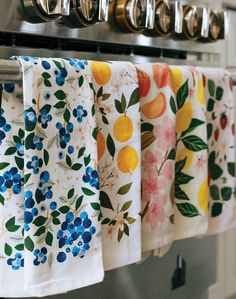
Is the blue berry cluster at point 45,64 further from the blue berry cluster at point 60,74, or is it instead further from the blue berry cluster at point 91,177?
the blue berry cluster at point 91,177

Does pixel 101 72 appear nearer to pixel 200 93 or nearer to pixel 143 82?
pixel 143 82

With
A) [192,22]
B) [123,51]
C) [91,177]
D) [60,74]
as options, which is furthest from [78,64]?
[192,22]

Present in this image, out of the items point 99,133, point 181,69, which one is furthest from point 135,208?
point 181,69

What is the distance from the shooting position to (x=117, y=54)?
857 millimetres

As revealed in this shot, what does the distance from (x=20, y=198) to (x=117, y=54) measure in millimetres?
355

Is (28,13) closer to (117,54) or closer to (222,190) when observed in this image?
(117,54)

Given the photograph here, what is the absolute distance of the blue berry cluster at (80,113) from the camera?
2.06 ft

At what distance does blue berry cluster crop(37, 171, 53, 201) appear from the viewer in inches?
23.4

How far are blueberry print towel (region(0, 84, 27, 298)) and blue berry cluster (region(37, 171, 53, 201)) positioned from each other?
0.03 meters

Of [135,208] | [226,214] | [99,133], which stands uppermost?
[99,133]

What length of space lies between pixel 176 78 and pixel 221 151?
→ 19 cm

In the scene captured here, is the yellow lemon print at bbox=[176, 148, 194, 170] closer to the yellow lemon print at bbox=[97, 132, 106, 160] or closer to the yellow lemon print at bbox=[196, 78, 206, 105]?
the yellow lemon print at bbox=[196, 78, 206, 105]

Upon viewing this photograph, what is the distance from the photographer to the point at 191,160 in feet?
2.69

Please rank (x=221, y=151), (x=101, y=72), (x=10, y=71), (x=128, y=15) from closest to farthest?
(x=10, y=71) → (x=101, y=72) → (x=128, y=15) → (x=221, y=151)
